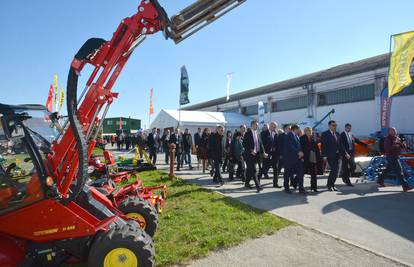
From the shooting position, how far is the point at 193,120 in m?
26.5

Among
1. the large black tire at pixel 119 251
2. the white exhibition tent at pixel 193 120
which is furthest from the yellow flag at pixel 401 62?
the white exhibition tent at pixel 193 120

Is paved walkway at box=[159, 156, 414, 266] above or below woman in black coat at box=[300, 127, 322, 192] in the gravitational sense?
below

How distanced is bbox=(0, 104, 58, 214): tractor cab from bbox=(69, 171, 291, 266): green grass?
73.3 inches

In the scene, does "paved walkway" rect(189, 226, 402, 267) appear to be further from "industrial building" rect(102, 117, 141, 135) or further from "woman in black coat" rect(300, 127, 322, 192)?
"industrial building" rect(102, 117, 141, 135)

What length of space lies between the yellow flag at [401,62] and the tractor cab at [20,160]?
12255 millimetres

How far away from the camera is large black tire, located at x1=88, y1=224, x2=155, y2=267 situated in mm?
3223

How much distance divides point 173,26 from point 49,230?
106 inches

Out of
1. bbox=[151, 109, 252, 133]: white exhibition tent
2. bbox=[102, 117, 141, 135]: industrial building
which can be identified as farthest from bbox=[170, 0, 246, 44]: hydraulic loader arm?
bbox=[102, 117, 141, 135]: industrial building

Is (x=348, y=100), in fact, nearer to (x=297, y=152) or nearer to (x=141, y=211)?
(x=297, y=152)

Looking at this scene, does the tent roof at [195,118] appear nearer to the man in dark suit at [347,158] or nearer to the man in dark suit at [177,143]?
the man in dark suit at [177,143]

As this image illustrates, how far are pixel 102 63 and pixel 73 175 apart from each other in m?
1.35

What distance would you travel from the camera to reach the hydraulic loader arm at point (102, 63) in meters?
3.35

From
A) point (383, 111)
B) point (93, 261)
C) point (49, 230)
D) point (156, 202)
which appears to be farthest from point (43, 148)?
point (383, 111)

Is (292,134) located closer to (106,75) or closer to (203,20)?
(203,20)
